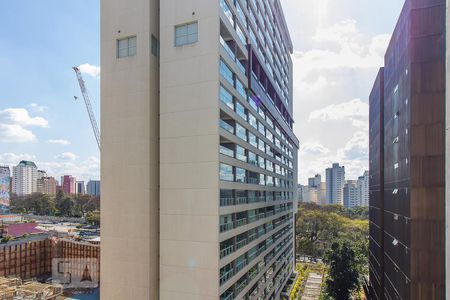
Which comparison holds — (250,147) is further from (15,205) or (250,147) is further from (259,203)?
(15,205)

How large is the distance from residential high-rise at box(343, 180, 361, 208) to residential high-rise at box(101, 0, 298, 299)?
5985 inches

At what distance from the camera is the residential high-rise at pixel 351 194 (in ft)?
525

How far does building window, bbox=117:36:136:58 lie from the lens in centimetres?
2345

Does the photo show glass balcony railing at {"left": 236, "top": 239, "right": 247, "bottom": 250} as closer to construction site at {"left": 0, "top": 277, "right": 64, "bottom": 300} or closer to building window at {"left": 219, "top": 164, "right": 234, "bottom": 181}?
building window at {"left": 219, "top": 164, "right": 234, "bottom": 181}

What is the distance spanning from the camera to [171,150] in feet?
74.3

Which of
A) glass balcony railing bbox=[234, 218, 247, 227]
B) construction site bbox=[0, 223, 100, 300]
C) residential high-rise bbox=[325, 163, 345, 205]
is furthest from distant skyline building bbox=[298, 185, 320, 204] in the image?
glass balcony railing bbox=[234, 218, 247, 227]

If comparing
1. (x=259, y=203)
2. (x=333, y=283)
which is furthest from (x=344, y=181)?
(x=259, y=203)

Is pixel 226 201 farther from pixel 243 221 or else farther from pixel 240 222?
pixel 243 221

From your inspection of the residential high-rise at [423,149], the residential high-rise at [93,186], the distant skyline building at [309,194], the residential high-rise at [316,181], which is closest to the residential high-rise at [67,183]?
the residential high-rise at [93,186]

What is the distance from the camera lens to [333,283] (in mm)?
39438

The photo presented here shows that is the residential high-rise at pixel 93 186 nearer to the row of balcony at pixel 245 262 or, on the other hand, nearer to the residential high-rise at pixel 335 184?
the residential high-rise at pixel 335 184

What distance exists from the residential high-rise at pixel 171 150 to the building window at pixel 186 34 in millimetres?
78

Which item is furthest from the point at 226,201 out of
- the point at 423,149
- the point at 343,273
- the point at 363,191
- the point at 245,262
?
the point at 363,191

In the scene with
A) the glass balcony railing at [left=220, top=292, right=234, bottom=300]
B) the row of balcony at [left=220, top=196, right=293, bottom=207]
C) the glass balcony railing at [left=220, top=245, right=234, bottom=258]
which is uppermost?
the row of balcony at [left=220, top=196, right=293, bottom=207]
